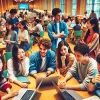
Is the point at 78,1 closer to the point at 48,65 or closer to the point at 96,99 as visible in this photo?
the point at 48,65

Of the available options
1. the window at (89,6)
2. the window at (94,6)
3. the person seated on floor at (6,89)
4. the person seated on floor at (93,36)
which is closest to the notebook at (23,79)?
the person seated on floor at (6,89)

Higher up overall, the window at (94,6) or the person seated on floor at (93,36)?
the window at (94,6)

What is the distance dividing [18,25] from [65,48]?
2642 millimetres

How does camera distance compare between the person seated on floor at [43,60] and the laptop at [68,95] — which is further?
the person seated on floor at [43,60]

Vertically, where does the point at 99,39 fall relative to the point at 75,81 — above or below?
above

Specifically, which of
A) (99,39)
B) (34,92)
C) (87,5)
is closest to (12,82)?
(34,92)

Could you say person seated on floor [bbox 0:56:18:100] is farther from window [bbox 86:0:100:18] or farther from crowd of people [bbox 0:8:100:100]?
window [bbox 86:0:100:18]

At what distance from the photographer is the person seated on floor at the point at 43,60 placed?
3.25 meters

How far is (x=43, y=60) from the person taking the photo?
11.2 ft

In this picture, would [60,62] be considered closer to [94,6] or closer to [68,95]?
[68,95]

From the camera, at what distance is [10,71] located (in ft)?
10.1

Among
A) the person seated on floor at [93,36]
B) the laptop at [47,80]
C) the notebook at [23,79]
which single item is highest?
the person seated on floor at [93,36]

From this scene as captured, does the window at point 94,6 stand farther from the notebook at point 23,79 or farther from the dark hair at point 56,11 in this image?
the notebook at point 23,79

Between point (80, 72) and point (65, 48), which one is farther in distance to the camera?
point (65, 48)
